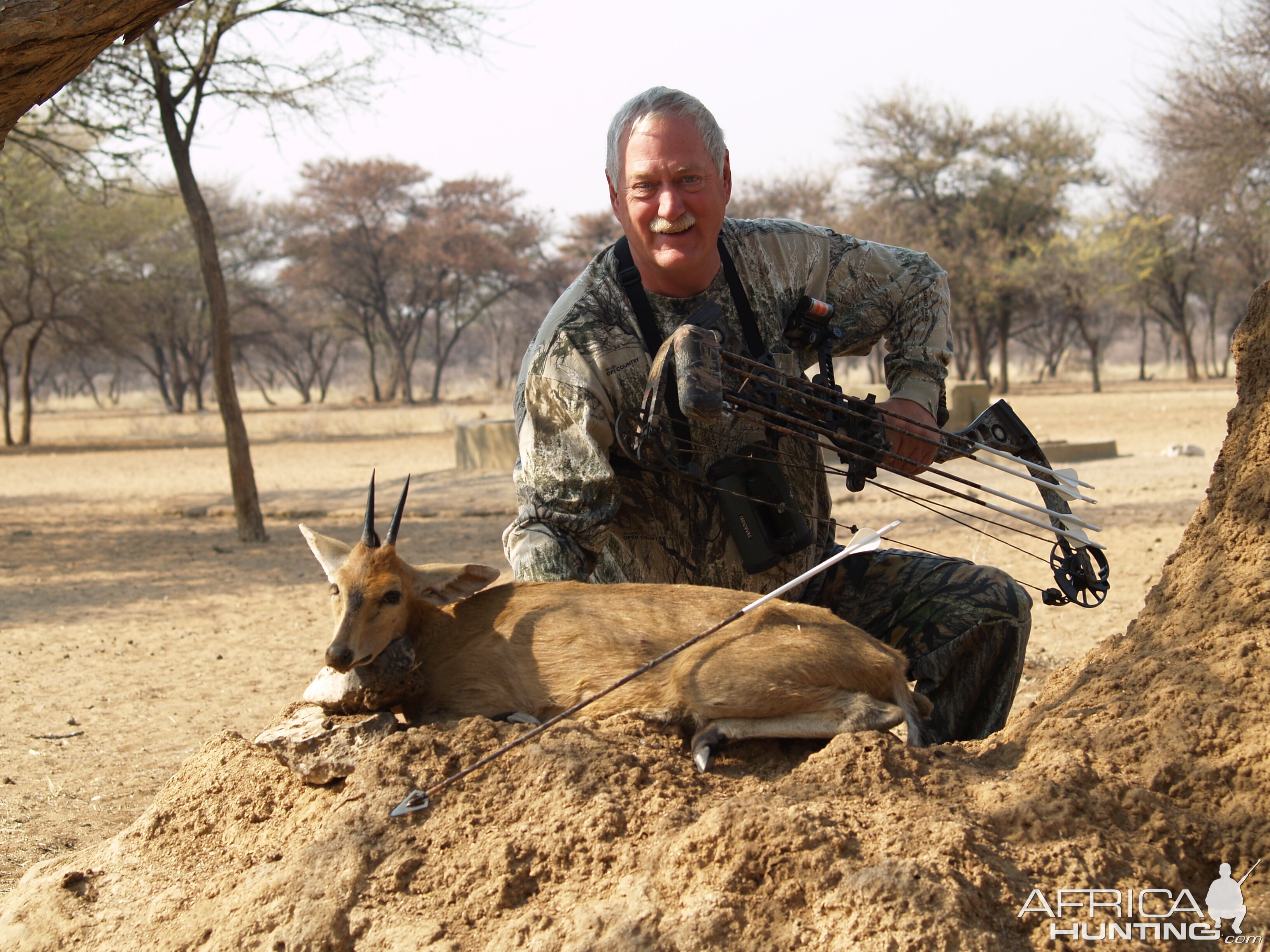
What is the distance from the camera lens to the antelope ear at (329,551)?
351cm

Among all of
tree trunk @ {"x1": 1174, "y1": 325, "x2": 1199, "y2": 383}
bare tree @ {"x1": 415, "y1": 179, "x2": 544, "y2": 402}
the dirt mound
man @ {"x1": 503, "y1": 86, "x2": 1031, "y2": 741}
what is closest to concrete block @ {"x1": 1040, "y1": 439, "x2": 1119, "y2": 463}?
man @ {"x1": 503, "y1": 86, "x2": 1031, "y2": 741}

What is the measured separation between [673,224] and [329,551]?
5.11 ft

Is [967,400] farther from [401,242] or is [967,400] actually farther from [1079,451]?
[401,242]

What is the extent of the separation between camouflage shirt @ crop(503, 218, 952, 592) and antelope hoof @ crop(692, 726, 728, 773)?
0.82 meters

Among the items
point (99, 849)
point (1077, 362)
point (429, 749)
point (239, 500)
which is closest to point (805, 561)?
point (429, 749)

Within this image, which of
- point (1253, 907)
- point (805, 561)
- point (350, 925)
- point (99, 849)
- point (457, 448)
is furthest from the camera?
point (457, 448)

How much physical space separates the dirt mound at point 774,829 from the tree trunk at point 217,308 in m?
8.57

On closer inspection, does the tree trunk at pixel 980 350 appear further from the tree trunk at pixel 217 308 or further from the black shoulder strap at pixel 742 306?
the black shoulder strap at pixel 742 306

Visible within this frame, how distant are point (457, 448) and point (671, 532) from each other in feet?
50.4

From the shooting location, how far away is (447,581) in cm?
354

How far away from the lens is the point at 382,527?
1214cm

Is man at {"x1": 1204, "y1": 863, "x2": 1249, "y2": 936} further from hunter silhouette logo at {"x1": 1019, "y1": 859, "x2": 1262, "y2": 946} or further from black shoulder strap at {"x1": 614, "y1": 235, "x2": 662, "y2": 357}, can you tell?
black shoulder strap at {"x1": 614, "y1": 235, "x2": 662, "y2": 357}

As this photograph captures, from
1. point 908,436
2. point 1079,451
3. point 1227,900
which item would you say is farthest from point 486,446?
point 1227,900

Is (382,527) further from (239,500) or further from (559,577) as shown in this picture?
(559,577)
